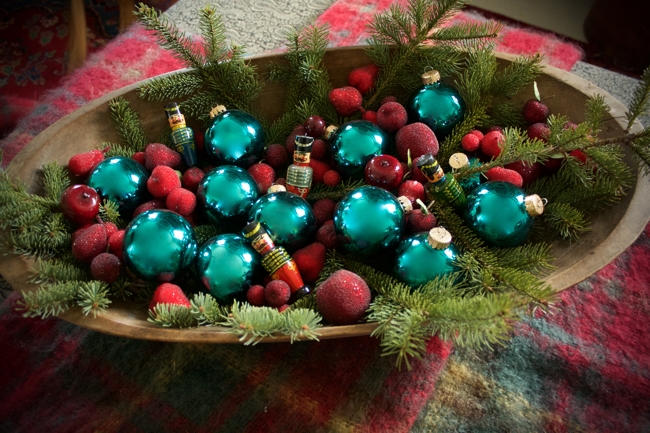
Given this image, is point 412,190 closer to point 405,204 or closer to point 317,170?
point 405,204

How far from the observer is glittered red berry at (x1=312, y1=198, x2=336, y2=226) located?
2.79 ft

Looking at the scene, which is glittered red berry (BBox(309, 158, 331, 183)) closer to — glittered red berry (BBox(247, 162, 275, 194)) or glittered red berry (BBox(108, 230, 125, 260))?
glittered red berry (BBox(247, 162, 275, 194))

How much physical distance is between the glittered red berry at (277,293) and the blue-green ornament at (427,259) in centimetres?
16

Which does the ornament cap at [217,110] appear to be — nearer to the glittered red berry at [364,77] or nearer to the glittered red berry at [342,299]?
the glittered red berry at [364,77]

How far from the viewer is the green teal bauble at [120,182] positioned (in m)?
0.83

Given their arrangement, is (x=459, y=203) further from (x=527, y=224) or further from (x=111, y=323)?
(x=111, y=323)

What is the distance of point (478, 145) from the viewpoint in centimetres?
91

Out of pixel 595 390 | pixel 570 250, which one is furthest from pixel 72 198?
pixel 595 390

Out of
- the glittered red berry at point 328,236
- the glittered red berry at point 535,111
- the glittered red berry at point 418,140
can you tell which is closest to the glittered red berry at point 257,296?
the glittered red berry at point 328,236

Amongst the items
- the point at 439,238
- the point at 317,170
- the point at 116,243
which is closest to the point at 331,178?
the point at 317,170

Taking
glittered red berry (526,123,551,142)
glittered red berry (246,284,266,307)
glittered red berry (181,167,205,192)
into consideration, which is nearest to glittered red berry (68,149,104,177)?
glittered red berry (181,167,205,192)

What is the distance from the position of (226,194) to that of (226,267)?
130 mm

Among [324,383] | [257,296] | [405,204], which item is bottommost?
[324,383]

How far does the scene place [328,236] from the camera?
800 millimetres
